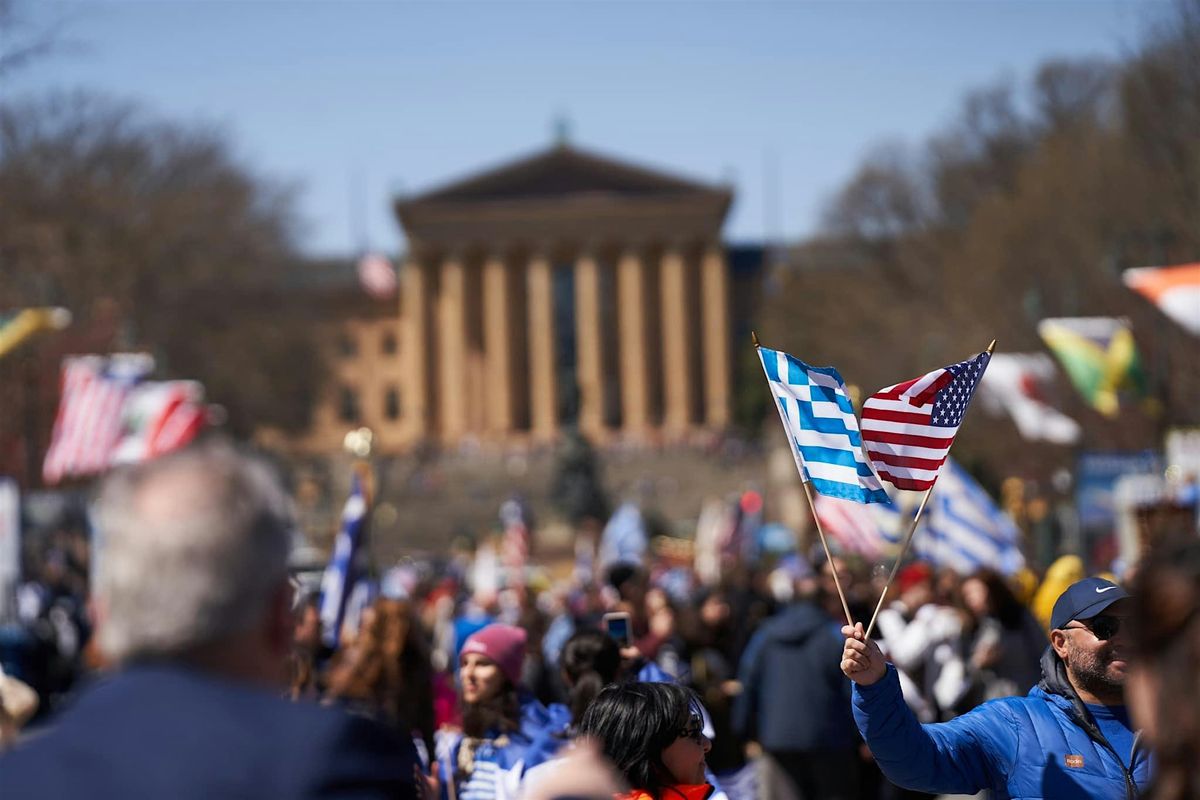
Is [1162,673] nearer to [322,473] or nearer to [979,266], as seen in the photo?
[979,266]

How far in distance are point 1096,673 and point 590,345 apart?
102 meters

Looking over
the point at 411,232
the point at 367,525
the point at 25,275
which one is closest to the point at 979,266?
the point at 25,275

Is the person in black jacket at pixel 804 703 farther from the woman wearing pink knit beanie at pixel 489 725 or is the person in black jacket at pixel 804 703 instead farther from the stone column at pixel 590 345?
the stone column at pixel 590 345

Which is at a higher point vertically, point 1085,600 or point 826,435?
point 826,435

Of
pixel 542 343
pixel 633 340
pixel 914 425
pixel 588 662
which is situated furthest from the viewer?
pixel 542 343

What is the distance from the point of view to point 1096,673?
4.81 m

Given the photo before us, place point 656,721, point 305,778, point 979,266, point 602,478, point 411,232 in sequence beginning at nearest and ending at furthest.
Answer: point 305,778
point 656,721
point 979,266
point 602,478
point 411,232

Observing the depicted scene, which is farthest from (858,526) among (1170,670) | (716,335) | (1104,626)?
(716,335)

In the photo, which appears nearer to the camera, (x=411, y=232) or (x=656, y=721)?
(x=656, y=721)

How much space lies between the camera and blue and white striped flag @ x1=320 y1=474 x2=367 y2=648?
11953 millimetres

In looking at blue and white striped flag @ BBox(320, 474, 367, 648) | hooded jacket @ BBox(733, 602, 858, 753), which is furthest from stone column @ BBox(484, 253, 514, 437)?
hooded jacket @ BBox(733, 602, 858, 753)

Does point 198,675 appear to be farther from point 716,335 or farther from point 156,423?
point 716,335

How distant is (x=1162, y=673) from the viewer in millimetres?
2502

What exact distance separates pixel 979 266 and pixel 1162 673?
159 ft
